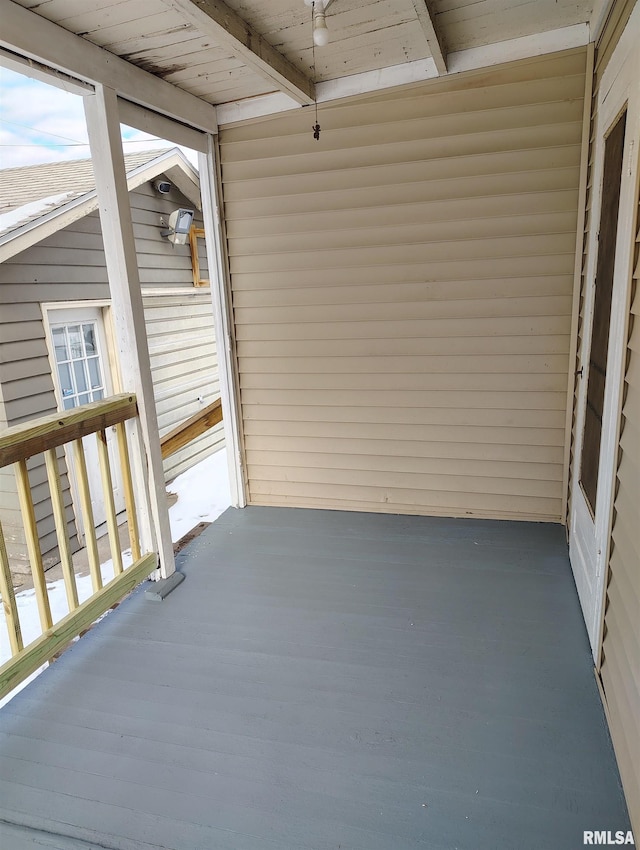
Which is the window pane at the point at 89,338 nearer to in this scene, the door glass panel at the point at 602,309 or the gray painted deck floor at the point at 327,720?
the gray painted deck floor at the point at 327,720

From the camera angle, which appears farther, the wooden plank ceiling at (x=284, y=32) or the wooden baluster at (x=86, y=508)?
the wooden baluster at (x=86, y=508)

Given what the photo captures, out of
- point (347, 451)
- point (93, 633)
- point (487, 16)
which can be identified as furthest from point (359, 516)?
point (487, 16)

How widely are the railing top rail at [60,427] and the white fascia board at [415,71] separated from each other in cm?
182

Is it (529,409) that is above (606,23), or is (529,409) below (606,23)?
below

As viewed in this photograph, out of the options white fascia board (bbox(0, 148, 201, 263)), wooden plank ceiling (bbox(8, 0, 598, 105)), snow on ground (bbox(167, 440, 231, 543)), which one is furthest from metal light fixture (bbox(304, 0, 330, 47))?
snow on ground (bbox(167, 440, 231, 543))

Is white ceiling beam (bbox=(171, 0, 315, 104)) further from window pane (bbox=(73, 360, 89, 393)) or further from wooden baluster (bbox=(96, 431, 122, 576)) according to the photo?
window pane (bbox=(73, 360, 89, 393))

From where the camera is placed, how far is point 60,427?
6.99 ft

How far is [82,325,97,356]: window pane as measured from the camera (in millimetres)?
4719

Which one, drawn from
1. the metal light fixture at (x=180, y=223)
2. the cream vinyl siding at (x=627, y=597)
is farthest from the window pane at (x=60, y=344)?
the cream vinyl siding at (x=627, y=597)

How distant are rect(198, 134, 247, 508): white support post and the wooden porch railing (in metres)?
0.99

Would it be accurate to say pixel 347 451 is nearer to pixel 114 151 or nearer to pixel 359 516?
pixel 359 516

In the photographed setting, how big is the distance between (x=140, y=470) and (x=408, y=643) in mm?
1454

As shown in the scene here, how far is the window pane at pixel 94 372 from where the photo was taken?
479 cm

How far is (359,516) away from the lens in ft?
11.2
